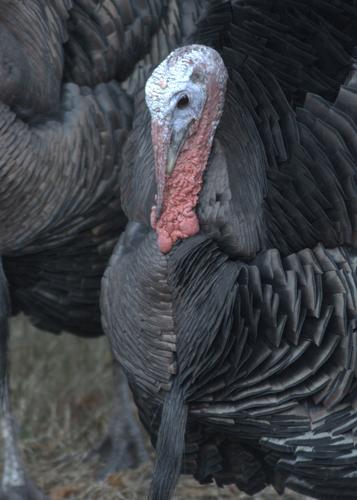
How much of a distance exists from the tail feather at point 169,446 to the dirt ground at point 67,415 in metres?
1.04

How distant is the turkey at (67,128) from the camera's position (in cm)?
360

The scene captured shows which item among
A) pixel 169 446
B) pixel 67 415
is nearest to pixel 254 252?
pixel 169 446

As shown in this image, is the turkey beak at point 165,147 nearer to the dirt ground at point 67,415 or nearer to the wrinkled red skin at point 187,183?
the wrinkled red skin at point 187,183

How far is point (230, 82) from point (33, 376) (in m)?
2.04

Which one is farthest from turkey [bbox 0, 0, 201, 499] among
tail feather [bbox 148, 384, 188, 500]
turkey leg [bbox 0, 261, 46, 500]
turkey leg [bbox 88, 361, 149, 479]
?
tail feather [bbox 148, 384, 188, 500]

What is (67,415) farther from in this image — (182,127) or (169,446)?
(182,127)

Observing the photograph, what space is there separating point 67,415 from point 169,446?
1604 mm

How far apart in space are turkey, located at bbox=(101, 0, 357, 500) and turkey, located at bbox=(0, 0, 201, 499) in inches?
13.0

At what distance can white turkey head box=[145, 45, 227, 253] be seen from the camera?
3014 millimetres

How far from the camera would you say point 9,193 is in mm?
3607

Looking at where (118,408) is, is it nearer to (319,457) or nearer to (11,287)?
(11,287)

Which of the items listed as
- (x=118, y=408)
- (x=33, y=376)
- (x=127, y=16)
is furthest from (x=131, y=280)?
(x=33, y=376)

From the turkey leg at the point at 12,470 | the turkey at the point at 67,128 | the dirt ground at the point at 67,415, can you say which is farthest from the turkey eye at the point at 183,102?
the dirt ground at the point at 67,415

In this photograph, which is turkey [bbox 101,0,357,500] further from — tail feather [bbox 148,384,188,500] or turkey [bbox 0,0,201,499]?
turkey [bbox 0,0,201,499]
